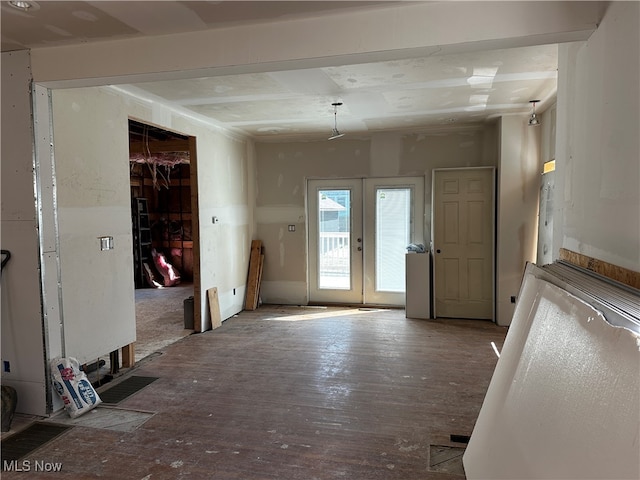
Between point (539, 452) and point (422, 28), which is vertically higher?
point (422, 28)

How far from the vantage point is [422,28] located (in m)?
2.13

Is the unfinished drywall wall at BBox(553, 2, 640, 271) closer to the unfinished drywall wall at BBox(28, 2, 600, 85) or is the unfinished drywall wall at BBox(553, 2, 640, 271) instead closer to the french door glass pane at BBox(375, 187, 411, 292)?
the unfinished drywall wall at BBox(28, 2, 600, 85)

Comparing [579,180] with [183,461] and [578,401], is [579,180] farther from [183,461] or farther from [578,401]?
[183,461]

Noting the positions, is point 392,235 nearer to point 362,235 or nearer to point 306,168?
point 362,235

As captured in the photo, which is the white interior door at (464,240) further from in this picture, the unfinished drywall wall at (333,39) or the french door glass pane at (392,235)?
the unfinished drywall wall at (333,39)

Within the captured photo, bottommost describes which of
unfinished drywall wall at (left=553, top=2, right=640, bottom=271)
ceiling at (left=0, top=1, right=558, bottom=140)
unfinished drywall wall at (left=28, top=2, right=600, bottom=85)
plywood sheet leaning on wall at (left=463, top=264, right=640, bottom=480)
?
plywood sheet leaning on wall at (left=463, top=264, right=640, bottom=480)

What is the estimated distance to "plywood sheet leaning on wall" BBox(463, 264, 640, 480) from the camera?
95cm

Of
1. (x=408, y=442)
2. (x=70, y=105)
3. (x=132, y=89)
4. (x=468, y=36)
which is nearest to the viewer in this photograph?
(x=468, y=36)

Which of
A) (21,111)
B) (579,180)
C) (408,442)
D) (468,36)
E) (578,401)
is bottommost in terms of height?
(408,442)

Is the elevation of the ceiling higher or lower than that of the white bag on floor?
higher

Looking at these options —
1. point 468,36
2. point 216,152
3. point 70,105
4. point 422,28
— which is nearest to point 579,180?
point 468,36

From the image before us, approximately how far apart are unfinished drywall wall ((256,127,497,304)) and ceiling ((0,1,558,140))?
0.78 ft

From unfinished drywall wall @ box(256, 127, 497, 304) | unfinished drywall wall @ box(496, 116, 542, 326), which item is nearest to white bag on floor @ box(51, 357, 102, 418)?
unfinished drywall wall @ box(256, 127, 497, 304)

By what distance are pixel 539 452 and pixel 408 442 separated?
131cm
